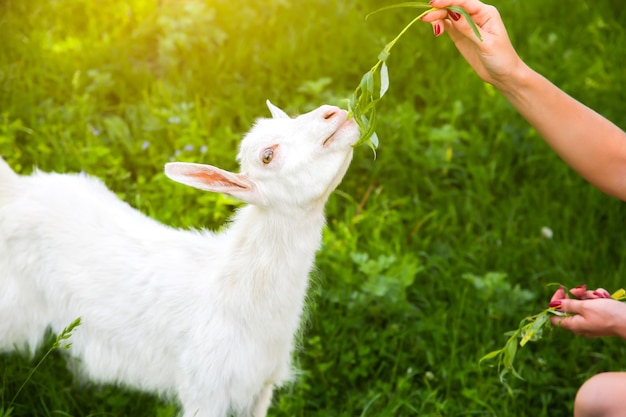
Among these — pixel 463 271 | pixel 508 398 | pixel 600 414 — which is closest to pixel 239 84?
pixel 463 271

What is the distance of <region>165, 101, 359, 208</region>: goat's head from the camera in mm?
2814

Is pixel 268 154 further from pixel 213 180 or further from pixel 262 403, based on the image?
pixel 262 403

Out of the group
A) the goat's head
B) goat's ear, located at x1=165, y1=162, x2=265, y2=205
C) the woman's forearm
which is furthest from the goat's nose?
the woman's forearm

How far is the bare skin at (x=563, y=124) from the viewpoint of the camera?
109 inches

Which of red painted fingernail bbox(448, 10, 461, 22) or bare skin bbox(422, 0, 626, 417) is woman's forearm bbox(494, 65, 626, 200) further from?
red painted fingernail bbox(448, 10, 461, 22)

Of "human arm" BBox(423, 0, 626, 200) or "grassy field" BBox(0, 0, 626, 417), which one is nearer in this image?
"human arm" BBox(423, 0, 626, 200)

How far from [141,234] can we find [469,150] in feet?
7.29

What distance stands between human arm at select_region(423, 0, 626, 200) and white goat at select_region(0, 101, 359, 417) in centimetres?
54

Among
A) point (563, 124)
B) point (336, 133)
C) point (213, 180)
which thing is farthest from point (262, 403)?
point (563, 124)

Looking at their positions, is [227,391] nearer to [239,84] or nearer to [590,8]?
[239,84]

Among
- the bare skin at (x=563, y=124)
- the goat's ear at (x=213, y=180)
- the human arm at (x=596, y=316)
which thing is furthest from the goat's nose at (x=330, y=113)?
the human arm at (x=596, y=316)

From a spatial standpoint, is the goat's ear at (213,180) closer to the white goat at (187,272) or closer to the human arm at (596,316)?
the white goat at (187,272)

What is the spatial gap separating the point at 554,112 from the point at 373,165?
186 cm

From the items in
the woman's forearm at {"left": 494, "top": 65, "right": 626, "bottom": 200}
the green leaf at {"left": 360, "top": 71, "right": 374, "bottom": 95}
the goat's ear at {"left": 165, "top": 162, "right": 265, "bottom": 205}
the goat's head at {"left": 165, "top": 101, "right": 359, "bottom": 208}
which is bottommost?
the goat's ear at {"left": 165, "top": 162, "right": 265, "bottom": 205}
